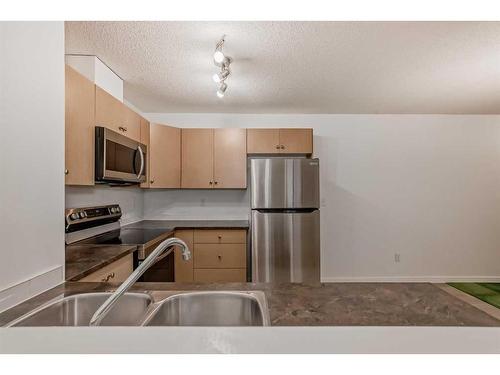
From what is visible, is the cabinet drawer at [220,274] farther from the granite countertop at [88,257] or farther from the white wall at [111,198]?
the granite countertop at [88,257]

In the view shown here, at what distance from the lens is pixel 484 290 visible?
331 cm

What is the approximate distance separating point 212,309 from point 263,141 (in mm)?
2498

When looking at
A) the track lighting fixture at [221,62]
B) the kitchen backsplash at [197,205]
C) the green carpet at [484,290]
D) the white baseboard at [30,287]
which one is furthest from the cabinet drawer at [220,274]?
the green carpet at [484,290]

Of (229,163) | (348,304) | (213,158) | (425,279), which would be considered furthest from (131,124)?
(425,279)

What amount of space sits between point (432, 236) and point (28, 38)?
175 inches

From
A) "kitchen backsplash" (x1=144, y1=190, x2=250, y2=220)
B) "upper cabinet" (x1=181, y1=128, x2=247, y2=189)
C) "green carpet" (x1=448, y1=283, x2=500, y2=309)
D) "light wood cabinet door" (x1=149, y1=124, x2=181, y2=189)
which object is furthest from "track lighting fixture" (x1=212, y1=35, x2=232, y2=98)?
"green carpet" (x1=448, y1=283, x2=500, y2=309)

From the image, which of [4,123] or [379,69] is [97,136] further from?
[379,69]

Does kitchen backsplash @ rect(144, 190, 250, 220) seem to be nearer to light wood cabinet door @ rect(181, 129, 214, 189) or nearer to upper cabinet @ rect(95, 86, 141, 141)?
light wood cabinet door @ rect(181, 129, 214, 189)

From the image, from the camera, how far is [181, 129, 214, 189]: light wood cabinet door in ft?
10.8

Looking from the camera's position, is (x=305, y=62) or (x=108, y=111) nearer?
(x=108, y=111)

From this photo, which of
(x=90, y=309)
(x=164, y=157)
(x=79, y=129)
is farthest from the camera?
(x=164, y=157)

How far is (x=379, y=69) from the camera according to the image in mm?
2316

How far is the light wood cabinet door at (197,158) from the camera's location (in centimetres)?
329

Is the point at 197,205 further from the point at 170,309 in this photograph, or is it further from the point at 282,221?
the point at 170,309
